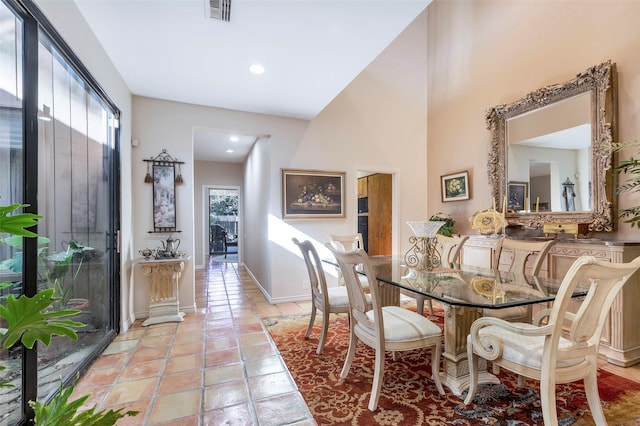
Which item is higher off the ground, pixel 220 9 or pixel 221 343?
pixel 220 9

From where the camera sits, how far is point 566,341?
1.63 m

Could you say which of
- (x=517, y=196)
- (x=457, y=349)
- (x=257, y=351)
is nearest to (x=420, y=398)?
(x=457, y=349)

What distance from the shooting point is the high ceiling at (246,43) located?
2080mm

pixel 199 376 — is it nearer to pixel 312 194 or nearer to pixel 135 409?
pixel 135 409

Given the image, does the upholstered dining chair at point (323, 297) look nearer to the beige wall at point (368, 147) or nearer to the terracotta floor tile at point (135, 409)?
the terracotta floor tile at point (135, 409)

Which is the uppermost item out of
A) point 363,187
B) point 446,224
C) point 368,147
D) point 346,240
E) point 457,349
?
point 368,147

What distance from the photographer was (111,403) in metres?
1.91

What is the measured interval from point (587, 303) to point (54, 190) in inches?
122

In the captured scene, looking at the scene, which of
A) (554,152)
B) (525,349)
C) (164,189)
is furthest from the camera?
(164,189)

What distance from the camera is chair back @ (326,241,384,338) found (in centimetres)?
180

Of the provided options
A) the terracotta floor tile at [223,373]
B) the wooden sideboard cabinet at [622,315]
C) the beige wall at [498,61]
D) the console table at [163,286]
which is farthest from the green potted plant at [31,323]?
the beige wall at [498,61]

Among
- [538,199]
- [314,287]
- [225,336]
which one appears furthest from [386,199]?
[225,336]

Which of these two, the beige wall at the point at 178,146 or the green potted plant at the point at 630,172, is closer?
the green potted plant at the point at 630,172

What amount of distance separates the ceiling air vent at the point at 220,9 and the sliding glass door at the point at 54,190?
0.96m
